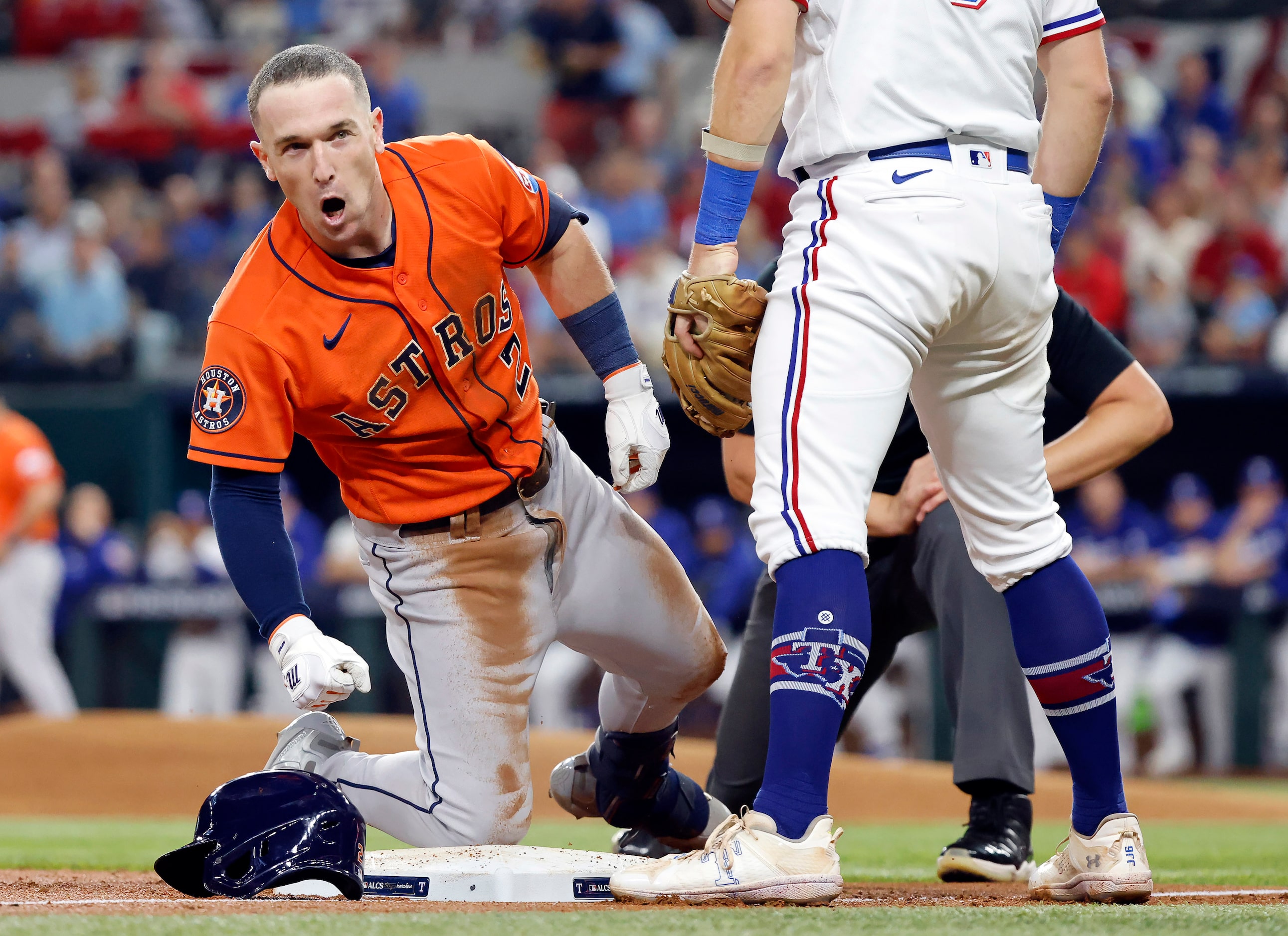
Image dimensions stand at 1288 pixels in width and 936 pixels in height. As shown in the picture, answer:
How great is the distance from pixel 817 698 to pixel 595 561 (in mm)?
1013

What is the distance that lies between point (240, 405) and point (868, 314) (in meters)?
1.20

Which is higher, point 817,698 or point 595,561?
point 595,561

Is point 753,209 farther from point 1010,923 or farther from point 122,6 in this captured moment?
point 1010,923

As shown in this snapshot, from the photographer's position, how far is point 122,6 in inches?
531

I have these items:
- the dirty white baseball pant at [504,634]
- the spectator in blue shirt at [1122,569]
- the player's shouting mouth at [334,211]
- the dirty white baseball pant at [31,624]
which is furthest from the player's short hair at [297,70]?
the spectator in blue shirt at [1122,569]

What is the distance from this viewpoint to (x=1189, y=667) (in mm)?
8711

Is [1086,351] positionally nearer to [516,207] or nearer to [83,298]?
[516,207]

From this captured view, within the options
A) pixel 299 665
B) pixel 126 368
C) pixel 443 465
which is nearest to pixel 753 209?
pixel 126 368

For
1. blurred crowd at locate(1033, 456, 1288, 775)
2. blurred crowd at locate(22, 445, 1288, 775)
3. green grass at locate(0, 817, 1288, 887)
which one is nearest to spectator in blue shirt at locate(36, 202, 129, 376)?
blurred crowd at locate(22, 445, 1288, 775)

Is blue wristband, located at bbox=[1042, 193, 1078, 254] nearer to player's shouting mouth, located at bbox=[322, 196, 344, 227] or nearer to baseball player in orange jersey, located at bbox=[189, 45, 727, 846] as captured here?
baseball player in orange jersey, located at bbox=[189, 45, 727, 846]

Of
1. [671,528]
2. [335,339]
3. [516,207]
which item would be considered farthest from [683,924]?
[671,528]

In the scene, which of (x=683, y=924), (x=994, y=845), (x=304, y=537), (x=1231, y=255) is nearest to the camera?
(x=683, y=924)

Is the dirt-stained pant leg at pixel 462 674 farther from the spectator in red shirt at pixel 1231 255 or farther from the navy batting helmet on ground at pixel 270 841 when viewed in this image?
the spectator in red shirt at pixel 1231 255

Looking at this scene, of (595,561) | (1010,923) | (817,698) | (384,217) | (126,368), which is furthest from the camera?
(126,368)
